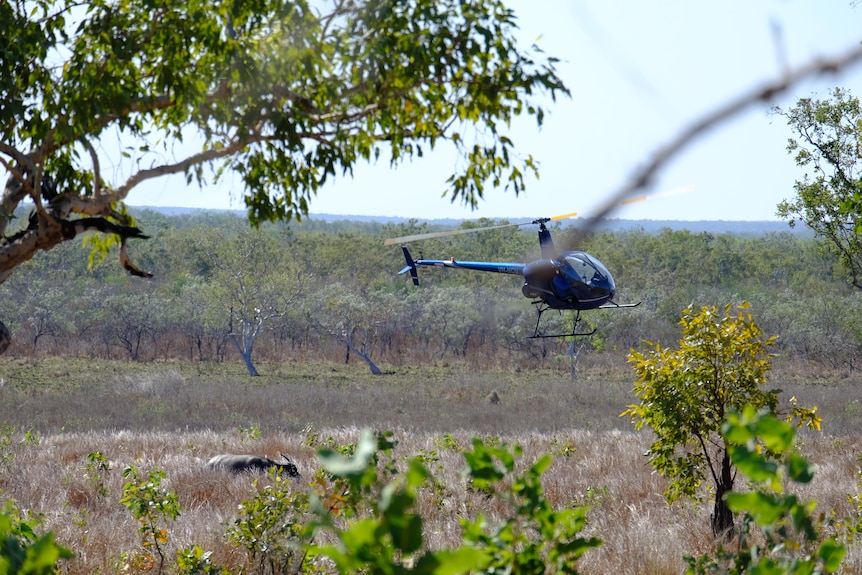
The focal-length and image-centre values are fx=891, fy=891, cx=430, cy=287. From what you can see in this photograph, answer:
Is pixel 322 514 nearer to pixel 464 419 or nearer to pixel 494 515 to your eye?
pixel 494 515

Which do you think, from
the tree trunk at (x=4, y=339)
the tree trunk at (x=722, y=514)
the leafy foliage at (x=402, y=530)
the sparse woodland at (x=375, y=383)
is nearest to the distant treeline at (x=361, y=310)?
the sparse woodland at (x=375, y=383)

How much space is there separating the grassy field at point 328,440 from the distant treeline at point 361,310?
9426 millimetres

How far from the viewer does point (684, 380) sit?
32.2ft

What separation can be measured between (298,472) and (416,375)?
33189mm

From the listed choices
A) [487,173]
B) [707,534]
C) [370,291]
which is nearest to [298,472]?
[707,534]

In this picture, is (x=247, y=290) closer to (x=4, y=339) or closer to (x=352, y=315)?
(x=352, y=315)

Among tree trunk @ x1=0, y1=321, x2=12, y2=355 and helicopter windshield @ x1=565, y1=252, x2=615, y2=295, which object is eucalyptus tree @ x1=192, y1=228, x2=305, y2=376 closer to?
helicopter windshield @ x1=565, y1=252, x2=615, y2=295

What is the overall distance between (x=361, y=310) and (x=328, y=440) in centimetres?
4512

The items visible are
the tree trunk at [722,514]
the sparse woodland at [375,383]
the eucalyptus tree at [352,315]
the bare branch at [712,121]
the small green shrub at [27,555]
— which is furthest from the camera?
the eucalyptus tree at [352,315]

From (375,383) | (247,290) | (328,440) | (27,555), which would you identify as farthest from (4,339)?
(247,290)

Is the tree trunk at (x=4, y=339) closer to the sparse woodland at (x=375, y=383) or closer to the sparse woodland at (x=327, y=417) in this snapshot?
the sparse woodland at (x=327, y=417)

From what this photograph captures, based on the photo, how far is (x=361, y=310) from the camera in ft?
185

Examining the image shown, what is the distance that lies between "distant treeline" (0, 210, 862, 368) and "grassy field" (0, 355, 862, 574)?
943 cm

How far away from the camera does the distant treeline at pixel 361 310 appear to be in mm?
55062
